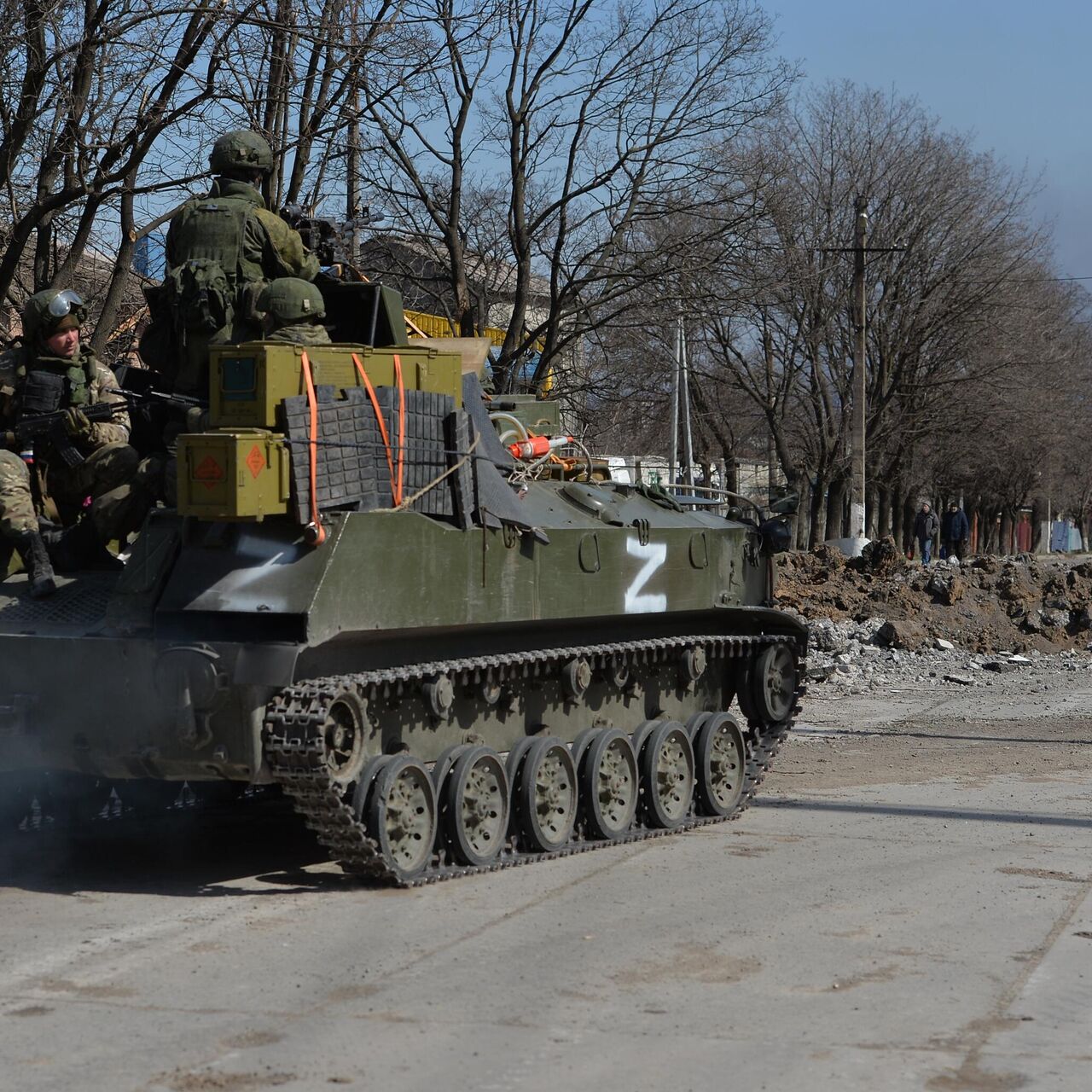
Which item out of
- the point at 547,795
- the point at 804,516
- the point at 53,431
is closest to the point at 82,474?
the point at 53,431

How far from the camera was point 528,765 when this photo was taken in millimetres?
9297

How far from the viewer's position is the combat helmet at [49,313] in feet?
30.1

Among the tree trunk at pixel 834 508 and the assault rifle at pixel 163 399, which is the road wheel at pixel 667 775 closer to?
the assault rifle at pixel 163 399

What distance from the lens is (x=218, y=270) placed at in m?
9.29

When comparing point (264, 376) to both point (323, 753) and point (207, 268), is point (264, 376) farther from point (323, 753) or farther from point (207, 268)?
point (323, 753)

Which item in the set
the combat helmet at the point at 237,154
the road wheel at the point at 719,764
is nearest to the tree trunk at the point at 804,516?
the road wheel at the point at 719,764

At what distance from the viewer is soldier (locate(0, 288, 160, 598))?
876 cm

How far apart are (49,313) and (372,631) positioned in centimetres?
263

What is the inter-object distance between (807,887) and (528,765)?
65.3 inches

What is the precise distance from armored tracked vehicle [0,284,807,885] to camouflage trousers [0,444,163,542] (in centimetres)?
31

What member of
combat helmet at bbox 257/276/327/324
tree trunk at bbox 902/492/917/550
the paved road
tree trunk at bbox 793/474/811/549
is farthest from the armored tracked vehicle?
tree trunk at bbox 902/492/917/550

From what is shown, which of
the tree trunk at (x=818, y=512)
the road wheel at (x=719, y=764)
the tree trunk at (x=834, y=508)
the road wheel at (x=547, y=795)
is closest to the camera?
the road wheel at (x=547, y=795)

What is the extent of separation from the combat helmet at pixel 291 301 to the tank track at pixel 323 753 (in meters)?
1.85

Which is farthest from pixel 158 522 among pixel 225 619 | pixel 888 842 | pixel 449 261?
pixel 449 261
